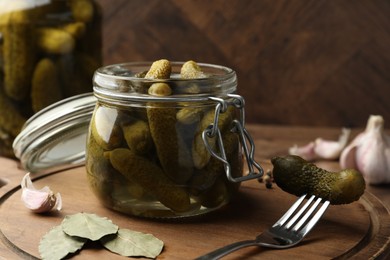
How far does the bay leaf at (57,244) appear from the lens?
0.62 metres

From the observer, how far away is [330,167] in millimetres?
1062

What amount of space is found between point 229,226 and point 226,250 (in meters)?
0.10

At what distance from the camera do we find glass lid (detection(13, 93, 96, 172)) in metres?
0.91

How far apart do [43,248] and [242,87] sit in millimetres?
853

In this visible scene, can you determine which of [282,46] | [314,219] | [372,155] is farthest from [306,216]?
[282,46]

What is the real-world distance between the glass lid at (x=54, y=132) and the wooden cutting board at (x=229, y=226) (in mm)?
73

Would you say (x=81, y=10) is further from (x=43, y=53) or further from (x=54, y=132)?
(x=54, y=132)

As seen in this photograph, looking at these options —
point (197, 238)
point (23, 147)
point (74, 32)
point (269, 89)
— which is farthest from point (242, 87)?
point (197, 238)

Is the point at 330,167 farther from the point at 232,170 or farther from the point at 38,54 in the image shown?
the point at 38,54

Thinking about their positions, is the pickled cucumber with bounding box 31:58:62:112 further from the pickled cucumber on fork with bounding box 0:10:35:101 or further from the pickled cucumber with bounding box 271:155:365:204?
the pickled cucumber with bounding box 271:155:365:204

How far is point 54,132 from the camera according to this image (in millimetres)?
915

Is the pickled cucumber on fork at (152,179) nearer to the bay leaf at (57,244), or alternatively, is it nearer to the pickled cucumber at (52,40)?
the bay leaf at (57,244)

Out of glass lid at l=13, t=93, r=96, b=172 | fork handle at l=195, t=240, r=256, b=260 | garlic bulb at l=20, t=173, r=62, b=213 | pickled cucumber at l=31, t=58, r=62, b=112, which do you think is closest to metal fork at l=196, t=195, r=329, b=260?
fork handle at l=195, t=240, r=256, b=260

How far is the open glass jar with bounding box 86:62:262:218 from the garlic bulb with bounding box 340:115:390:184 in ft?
1.10
